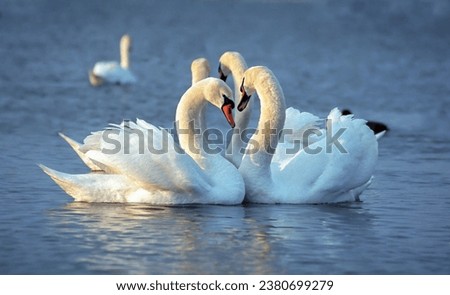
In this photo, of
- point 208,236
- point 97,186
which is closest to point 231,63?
point 97,186

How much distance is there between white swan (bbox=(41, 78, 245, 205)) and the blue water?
18 centimetres

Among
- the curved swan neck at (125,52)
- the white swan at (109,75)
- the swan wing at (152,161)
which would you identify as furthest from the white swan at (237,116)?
the curved swan neck at (125,52)

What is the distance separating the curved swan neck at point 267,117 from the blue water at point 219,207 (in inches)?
20.3

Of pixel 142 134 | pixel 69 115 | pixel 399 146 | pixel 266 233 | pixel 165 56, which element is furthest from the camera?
pixel 165 56

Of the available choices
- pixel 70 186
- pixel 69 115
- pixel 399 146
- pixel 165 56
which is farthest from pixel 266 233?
pixel 165 56

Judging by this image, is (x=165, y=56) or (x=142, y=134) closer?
(x=142, y=134)

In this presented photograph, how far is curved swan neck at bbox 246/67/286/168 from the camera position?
1202 cm

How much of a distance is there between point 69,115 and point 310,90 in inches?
284

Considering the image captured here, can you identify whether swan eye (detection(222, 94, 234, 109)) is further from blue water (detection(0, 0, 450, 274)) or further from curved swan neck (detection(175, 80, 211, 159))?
blue water (detection(0, 0, 450, 274))

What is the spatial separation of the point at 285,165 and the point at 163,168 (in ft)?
4.74

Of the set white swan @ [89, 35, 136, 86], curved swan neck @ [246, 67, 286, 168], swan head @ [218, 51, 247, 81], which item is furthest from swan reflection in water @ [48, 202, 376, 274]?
white swan @ [89, 35, 136, 86]

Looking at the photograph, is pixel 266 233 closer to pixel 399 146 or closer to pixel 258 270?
pixel 258 270

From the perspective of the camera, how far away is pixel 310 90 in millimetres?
25812

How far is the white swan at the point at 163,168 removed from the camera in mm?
11523
